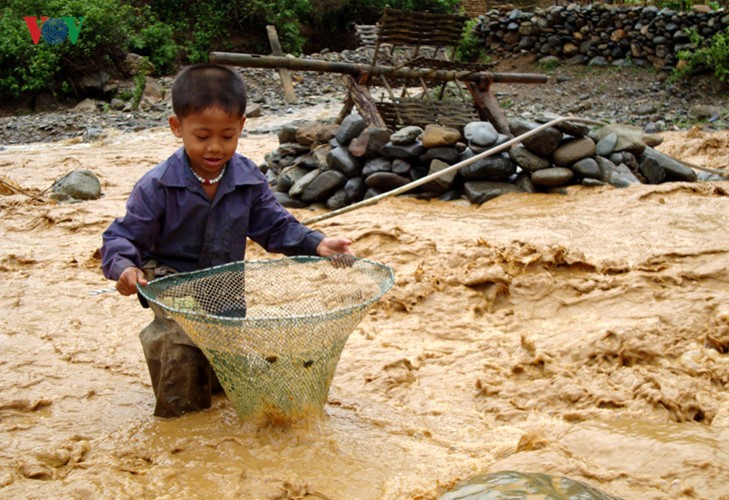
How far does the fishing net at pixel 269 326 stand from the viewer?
7.39ft

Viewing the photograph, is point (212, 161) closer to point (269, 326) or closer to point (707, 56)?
point (269, 326)

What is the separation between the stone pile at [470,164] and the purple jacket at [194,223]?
348 centimetres

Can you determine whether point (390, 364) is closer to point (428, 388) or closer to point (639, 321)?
point (428, 388)

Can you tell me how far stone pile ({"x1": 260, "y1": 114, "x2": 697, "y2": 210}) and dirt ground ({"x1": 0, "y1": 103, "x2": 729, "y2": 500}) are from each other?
0.81 m

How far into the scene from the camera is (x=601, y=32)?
1512 cm

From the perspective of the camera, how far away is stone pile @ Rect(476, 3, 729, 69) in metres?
13.7

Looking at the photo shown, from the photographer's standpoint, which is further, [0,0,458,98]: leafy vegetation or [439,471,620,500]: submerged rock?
[0,0,458,98]: leafy vegetation

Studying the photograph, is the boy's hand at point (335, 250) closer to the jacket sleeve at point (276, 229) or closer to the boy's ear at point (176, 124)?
the jacket sleeve at point (276, 229)

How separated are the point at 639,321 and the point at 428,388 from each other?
43.9 inches

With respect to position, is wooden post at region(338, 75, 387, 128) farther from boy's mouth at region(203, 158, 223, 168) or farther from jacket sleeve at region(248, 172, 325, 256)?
boy's mouth at region(203, 158, 223, 168)

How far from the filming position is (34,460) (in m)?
A: 2.41

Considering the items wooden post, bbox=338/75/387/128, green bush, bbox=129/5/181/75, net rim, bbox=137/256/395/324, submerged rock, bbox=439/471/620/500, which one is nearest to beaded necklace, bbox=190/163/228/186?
net rim, bbox=137/256/395/324

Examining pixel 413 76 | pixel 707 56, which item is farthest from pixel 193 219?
pixel 707 56

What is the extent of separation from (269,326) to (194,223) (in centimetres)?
69
